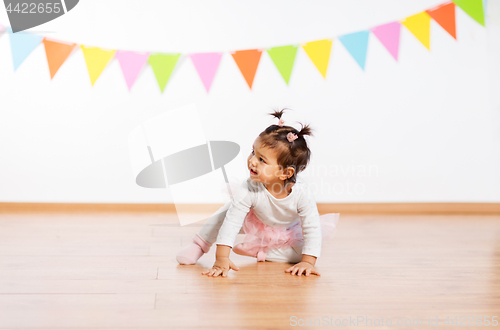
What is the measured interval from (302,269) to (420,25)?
1468mm

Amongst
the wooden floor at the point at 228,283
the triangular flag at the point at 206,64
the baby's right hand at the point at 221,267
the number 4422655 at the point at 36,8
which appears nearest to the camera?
the wooden floor at the point at 228,283

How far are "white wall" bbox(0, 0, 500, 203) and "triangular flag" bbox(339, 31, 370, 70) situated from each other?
0.10 ft

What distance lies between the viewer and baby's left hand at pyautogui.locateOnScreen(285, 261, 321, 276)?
1.37m

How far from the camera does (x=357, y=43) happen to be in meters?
2.32

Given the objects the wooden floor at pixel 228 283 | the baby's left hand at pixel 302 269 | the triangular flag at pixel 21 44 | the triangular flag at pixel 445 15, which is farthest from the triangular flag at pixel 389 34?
the triangular flag at pixel 21 44

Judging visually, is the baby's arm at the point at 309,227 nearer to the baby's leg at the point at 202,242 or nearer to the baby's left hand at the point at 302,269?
the baby's left hand at the point at 302,269

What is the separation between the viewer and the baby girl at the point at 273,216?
55.0 inches

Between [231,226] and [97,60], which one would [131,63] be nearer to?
[97,60]

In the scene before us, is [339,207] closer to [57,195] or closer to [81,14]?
[57,195]

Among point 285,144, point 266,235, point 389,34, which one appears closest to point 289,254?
point 266,235

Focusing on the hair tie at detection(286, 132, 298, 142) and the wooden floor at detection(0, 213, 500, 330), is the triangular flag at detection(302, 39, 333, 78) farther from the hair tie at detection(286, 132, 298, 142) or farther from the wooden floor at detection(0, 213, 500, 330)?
the hair tie at detection(286, 132, 298, 142)

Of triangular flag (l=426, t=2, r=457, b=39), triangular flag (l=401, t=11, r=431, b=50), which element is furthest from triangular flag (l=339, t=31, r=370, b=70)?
triangular flag (l=426, t=2, r=457, b=39)

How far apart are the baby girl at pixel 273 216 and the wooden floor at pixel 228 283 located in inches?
1.8

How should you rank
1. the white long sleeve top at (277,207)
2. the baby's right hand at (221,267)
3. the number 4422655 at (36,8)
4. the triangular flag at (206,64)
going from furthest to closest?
the triangular flag at (206,64), the number 4422655 at (36,8), the white long sleeve top at (277,207), the baby's right hand at (221,267)
